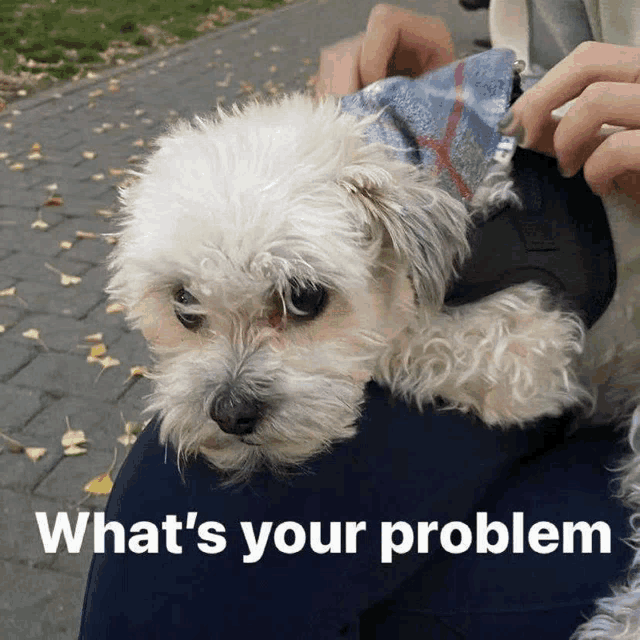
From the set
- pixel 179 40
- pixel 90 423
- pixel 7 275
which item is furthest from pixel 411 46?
pixel 179 40

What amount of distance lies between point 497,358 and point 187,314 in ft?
2.51

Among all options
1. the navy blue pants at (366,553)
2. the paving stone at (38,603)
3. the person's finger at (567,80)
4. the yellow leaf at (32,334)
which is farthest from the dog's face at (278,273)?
the yellow leaf at (32,334)

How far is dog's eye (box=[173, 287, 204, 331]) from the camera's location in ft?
6.36

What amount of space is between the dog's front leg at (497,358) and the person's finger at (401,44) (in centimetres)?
85

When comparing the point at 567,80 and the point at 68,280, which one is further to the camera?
the point at 68,280

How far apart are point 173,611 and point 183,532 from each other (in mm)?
162

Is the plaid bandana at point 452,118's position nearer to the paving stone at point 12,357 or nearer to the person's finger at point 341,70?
the person's finger at point 341,70

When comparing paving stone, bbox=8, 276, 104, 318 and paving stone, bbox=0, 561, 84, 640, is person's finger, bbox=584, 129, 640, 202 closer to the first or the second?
paving stone, bbox=0, 561, 84, 640

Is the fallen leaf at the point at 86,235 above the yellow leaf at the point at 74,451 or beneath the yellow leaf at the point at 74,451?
beneath

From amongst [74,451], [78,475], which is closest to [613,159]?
[78,475]

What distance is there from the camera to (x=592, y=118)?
1.73 m

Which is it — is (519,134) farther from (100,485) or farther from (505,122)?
(100,485)

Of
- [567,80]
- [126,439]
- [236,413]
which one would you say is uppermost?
[567,80]

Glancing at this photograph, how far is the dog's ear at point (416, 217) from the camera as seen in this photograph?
6.14 feet
